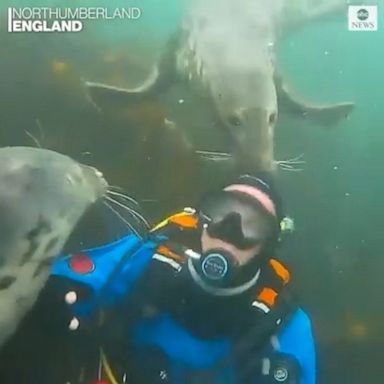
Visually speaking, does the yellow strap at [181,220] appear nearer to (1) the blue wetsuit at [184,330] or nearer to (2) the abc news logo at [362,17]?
(1) the blue wetsuit at [184,330]

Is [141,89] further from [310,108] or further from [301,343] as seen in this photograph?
[301,343]

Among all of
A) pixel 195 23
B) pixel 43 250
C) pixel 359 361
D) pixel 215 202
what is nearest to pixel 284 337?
pixel 359 361

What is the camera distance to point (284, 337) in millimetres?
995

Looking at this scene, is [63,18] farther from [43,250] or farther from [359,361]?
[359,361]

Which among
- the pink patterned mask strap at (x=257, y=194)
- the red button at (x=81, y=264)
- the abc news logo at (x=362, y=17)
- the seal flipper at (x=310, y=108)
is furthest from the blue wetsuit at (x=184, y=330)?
the abc news logo at (x=362, y=17)

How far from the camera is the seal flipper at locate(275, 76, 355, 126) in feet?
3.34

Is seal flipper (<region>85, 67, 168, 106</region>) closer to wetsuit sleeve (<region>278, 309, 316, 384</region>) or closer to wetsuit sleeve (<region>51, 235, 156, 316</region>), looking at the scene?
wetsuit sleeve (<region>51, 235, 156, 316</region>)

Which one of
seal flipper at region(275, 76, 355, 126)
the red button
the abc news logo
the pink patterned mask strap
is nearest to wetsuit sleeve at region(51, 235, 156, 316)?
the red button

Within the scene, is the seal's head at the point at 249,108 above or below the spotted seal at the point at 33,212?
above

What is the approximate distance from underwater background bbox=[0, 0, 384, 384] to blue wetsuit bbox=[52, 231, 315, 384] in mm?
35

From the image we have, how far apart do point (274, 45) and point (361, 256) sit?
0.33m

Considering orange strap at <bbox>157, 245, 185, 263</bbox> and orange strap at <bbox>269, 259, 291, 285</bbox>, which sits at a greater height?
orange strap at <bbox>157, 245, 185, 263</bbox>

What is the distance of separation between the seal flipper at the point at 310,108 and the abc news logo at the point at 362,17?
0.37 ft

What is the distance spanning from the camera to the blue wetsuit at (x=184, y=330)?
38.9 inches
